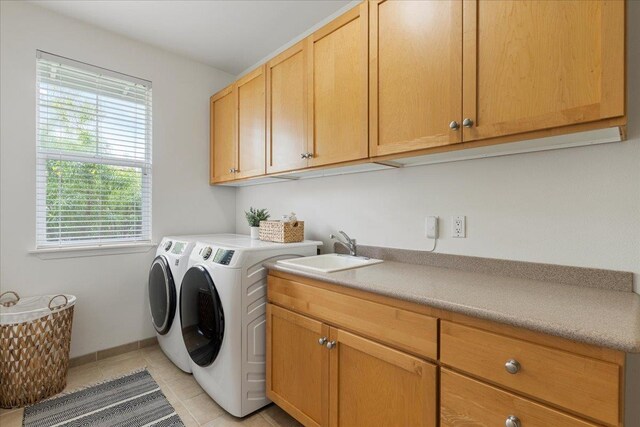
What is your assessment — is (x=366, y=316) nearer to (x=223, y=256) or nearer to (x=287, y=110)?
(x=223, y=256)

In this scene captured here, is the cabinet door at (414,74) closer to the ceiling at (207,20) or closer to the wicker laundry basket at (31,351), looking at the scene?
the ceiling at (207,20)

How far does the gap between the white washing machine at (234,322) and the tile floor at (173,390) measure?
6 cm

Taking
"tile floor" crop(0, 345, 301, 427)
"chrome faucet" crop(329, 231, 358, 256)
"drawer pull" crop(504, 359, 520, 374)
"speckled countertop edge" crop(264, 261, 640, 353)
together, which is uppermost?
"chrome faucet" crop(329, 231, 358, 256)

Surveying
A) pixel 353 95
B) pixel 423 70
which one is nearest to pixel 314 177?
pixel 353 95

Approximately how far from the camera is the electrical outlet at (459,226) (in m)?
1.58

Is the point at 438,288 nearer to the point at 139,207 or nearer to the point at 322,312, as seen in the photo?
the point at 322,312

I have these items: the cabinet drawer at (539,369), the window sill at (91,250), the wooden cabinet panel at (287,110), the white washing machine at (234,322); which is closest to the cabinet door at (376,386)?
the cabinet drawer at (539,369)

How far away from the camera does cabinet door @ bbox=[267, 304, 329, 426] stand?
4.88 ft

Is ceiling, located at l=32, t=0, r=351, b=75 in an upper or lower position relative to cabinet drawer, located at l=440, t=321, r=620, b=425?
upper

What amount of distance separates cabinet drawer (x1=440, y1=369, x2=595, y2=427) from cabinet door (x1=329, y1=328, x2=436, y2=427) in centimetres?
5

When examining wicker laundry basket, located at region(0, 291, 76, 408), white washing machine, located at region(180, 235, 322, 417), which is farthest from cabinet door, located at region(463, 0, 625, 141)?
wicker laundry basket, located at region(0, 291, 76, 408)

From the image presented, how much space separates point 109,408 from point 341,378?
1.48 metres

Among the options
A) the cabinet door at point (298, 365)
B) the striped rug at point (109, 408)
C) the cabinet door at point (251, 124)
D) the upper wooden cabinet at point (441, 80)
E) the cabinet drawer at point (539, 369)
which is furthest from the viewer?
the cabinet door at point (251, 124)

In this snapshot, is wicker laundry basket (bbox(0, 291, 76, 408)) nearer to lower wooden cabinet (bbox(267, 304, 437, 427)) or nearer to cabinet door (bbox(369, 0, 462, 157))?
lower wooden cabinet (bbox(267, 304, 437, 427))
